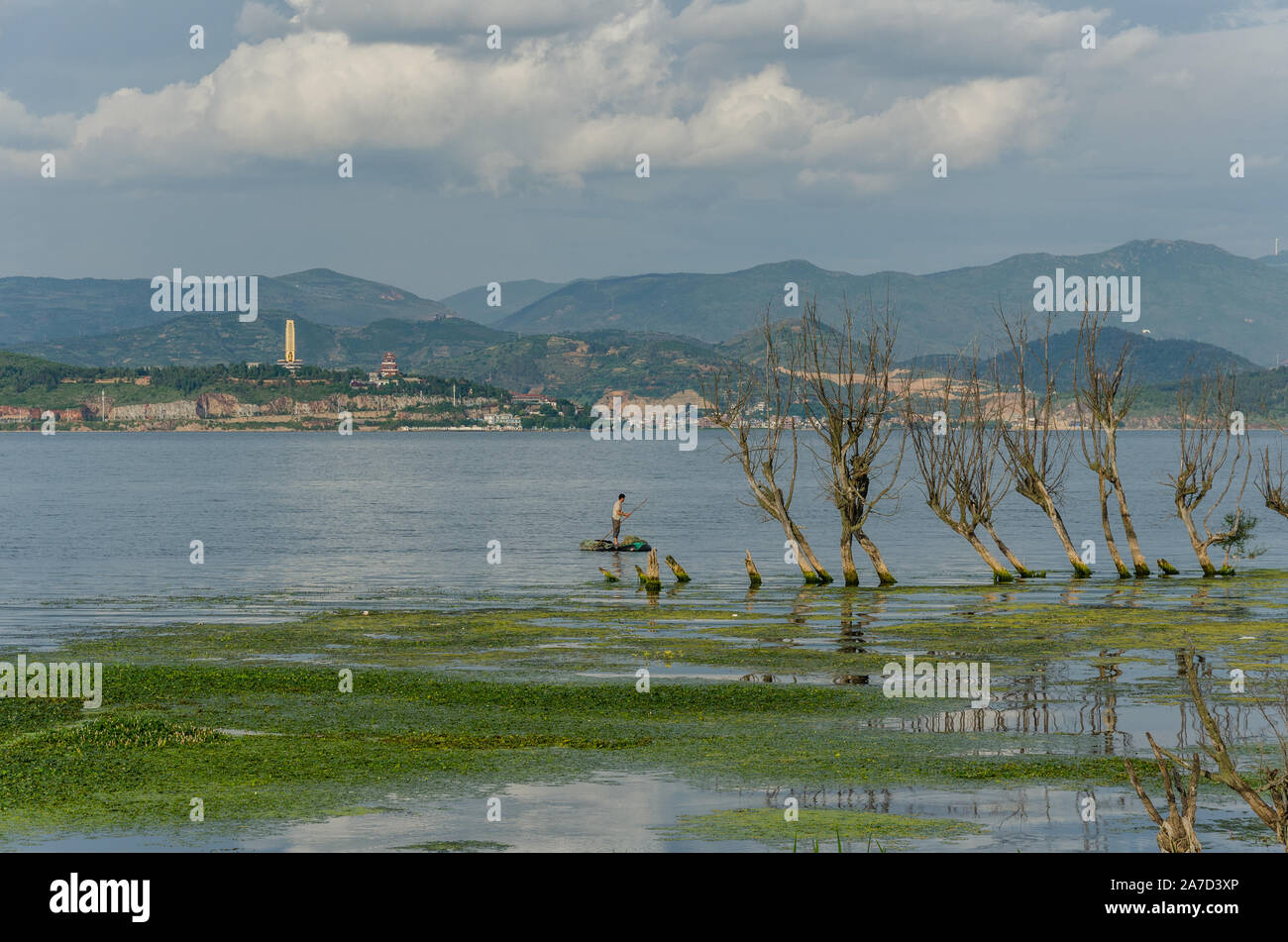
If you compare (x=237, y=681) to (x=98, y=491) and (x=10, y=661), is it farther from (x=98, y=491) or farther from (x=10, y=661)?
(x=98, y=491)

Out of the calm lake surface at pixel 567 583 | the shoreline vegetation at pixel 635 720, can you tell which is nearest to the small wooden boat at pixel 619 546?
the calm lake surface at pixel 567 583

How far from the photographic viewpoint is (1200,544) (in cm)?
5819

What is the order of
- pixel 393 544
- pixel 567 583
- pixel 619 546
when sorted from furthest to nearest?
pixel 393 544, pixel 619 546, pixel 567 583

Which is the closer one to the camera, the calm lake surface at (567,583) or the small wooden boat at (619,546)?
the calm lake surface at (567,583)

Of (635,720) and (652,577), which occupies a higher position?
(652,577)

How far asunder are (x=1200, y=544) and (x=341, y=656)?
38563mm

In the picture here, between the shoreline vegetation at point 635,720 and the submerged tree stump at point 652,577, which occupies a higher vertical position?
the submerged tree stump at point 652,577

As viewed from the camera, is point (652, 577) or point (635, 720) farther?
point (652, 577)

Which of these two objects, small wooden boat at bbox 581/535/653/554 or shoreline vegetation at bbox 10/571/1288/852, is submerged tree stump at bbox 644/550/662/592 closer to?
shoreline vegetation at bbox 10/571/1288/852

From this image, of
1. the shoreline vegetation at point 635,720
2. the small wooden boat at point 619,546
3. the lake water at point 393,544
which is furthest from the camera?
the small wooden boat at point 619,546

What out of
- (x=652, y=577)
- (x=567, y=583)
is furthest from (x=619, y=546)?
(x=652, y=577)

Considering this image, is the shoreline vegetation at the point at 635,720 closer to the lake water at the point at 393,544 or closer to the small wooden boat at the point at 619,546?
the lake water at the point at 393,544

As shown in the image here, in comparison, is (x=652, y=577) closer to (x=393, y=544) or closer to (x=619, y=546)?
(x=619, y=546)
